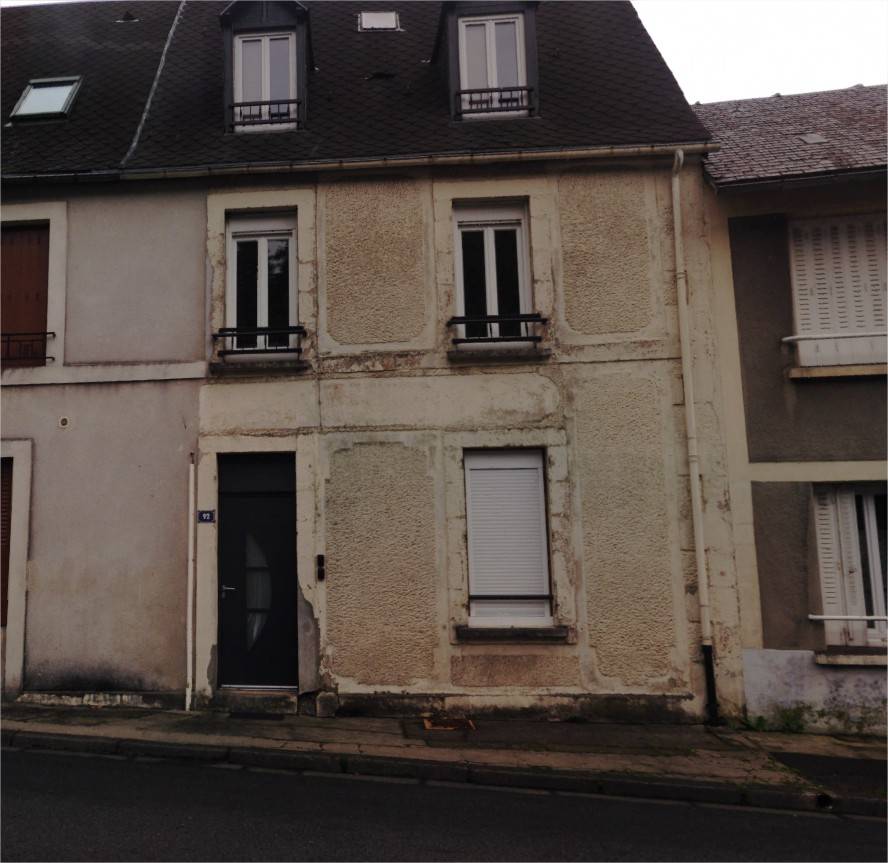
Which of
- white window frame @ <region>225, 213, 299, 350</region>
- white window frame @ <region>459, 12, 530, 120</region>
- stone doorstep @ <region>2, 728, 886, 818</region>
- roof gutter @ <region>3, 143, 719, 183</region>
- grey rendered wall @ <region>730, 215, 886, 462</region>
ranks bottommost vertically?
stone doorstep @ <region>2, 728, 886, 818</region>

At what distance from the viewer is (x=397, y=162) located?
24.8 feet

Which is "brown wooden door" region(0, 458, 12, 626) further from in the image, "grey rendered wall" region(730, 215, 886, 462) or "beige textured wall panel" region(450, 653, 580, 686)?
"grey rendered wall" region(730, 215, 886, 462)

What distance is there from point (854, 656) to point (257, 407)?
21.1 ft

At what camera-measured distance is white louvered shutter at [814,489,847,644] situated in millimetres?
6840

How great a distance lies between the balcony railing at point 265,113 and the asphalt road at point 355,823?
6920mm

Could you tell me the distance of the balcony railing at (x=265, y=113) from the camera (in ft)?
27.1

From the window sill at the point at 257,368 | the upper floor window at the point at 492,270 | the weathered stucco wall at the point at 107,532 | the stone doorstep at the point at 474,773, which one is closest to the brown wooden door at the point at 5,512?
the weathered stucco wall at the point at 107,532

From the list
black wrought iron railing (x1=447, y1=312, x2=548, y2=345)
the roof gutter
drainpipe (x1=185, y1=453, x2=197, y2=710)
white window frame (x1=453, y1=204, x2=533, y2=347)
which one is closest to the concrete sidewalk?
drainpipe (x1=185, y1=453, x2=197, y2=710)

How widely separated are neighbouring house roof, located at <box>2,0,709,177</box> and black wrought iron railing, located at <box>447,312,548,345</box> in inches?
71.9

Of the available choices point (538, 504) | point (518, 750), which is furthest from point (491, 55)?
point (518, 750)

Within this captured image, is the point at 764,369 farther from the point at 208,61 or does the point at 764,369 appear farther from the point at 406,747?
the point at 208,61

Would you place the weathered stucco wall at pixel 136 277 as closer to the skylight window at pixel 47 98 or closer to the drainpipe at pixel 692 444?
the skylight window at pixel 47 98

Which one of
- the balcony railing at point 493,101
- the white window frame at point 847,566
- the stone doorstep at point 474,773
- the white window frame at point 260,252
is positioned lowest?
the stone doorstep at point 474,773

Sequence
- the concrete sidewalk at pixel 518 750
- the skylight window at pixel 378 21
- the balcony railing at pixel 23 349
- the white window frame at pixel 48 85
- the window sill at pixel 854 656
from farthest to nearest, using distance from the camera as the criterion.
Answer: the skylight window at pixel 378 21 < the white window frame at pixel 48 85 < the balcony railing at pixel 23 349 < the window sill at pixel 854 656 < the concrete sidewalk at pixel 518 750
